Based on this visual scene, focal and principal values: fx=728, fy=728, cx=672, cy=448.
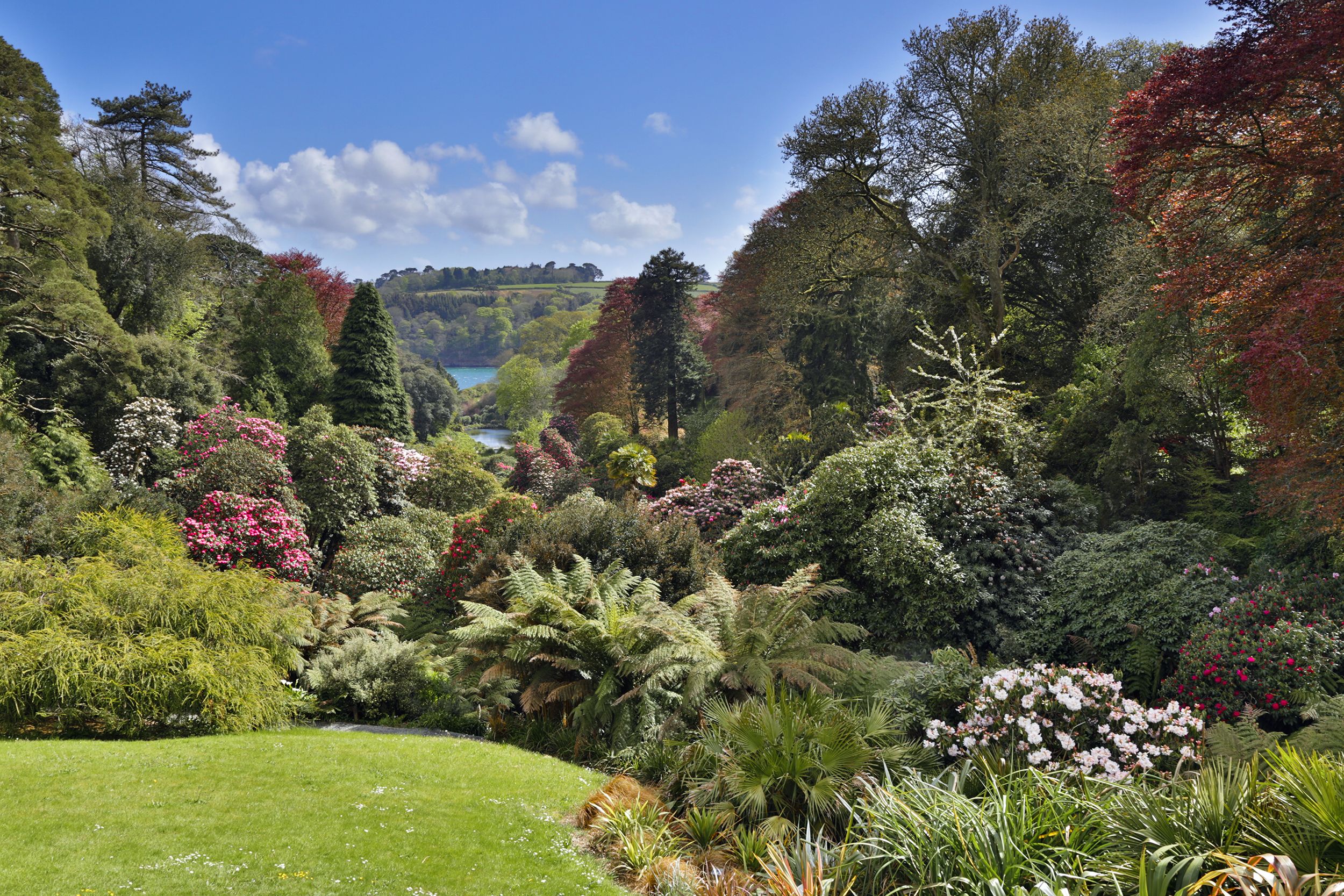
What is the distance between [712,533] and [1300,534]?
27.6ft

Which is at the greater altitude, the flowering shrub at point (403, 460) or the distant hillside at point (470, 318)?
the distant hillside at point (470, 318)

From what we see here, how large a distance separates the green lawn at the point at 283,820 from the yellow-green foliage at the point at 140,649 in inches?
19.3

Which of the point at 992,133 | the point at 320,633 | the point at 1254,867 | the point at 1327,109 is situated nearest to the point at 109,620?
the point at 320,633

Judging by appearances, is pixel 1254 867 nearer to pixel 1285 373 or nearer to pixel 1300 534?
pixel 1285 373

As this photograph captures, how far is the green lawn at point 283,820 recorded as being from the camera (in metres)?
4.05

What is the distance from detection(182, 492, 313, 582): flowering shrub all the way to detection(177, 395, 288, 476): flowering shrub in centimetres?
172

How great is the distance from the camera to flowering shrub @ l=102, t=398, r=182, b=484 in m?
15.2

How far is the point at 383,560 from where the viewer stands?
13086mm

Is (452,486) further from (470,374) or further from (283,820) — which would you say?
(470,374)

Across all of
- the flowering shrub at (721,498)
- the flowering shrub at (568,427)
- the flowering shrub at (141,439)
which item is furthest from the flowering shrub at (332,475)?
the flowering shrub at (568,427)

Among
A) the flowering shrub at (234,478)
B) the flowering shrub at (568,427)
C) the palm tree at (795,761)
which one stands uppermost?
the flowering shrub at (568,427)

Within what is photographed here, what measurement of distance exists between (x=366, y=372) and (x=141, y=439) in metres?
6.95

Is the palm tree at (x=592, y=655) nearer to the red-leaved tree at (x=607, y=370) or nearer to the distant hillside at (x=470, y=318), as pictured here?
the red-leaved tree at (x=607, y=370)

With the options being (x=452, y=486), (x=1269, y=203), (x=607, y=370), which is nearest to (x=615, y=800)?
(x=1269, y=203)
